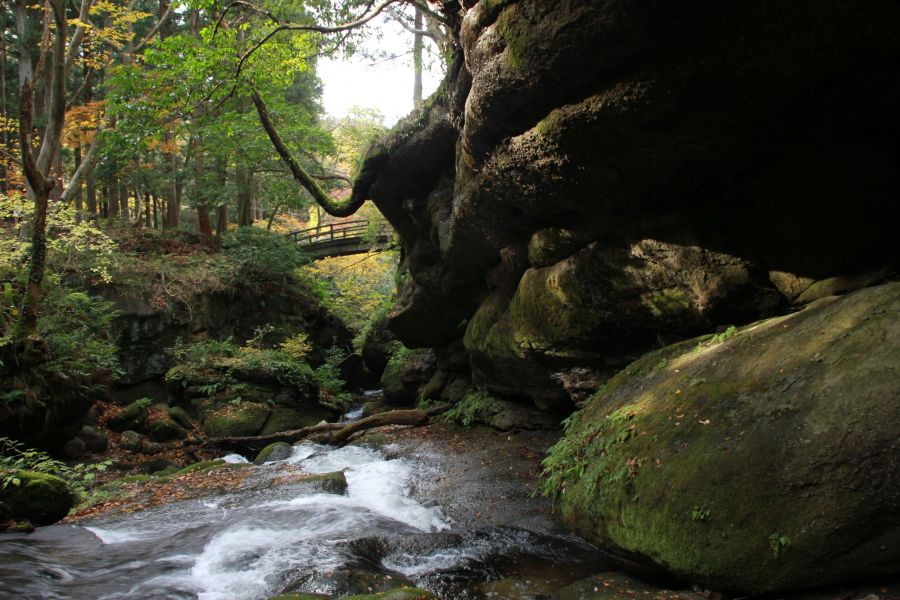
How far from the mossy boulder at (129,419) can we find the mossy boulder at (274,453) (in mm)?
3978

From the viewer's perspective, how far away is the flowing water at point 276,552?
5066 millimetres

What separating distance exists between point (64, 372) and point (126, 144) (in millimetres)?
4807

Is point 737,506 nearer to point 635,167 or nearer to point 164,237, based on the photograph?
point 635,167

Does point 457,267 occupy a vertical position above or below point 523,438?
above

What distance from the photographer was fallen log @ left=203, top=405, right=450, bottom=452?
12617mm

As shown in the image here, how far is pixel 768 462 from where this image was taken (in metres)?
4.02

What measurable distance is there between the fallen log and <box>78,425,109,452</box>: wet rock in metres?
2.09

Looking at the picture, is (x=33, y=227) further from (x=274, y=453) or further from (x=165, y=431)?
(x=274, y=453)

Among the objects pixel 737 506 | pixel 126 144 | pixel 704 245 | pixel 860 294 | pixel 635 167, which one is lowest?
pixel 737 506

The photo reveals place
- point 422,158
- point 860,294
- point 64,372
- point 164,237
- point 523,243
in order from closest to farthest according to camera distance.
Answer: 1. point 860,294
2. point 523,243
3. point 64,372
4. point 422,158
5. point 164,237

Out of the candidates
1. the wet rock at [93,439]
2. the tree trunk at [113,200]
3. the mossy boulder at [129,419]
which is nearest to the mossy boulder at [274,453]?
Result: the wet rock at [93,439]

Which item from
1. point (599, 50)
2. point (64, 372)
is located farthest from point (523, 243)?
point (64, 372)

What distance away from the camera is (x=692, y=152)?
636cm

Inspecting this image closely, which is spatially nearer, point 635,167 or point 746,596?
point 746,596
